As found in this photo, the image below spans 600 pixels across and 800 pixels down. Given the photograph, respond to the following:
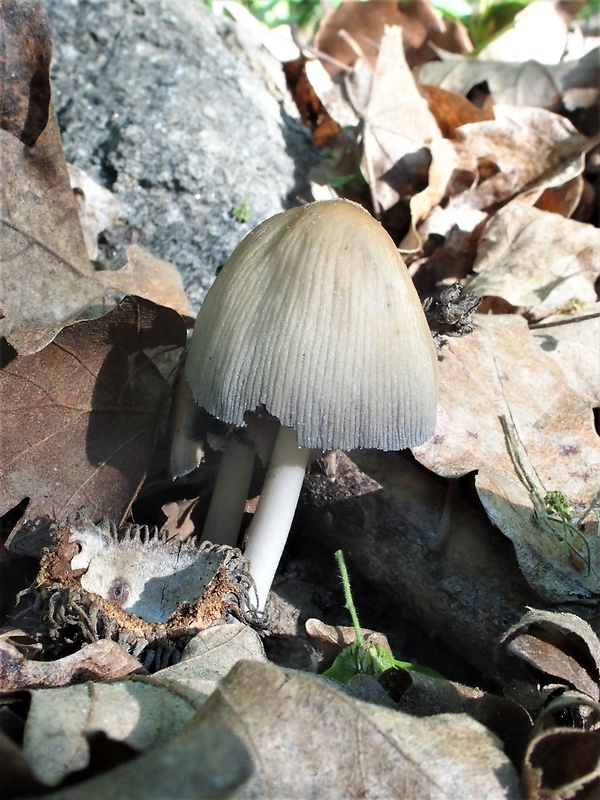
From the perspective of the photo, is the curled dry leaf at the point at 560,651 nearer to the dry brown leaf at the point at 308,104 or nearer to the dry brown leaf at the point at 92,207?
the dry brown leaf at the point at 92,207

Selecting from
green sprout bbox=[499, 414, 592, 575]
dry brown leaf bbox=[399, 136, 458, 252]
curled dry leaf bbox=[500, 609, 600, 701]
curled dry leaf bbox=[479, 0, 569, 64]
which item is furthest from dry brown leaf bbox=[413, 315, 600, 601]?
curled dry leaf bbox=[479, 0, 569, 64]

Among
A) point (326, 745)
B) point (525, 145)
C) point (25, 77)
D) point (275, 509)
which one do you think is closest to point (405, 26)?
point (525, 145)

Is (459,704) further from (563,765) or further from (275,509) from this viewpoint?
(275,509)

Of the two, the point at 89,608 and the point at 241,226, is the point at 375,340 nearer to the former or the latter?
the point at 89,608

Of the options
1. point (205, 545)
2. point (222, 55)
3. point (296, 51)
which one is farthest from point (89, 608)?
point (296, 51)

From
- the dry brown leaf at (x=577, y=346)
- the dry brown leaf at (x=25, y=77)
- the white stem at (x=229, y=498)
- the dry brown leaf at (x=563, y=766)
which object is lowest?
the white stem at (x=229, y=498)

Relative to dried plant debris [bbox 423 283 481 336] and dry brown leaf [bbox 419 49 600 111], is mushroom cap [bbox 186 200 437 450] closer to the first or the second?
dried plant debris [bbox 423 283 481 336]

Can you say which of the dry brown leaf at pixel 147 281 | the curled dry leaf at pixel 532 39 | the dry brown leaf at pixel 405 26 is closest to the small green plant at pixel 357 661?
the dry brown leaf at pixel 147 281
